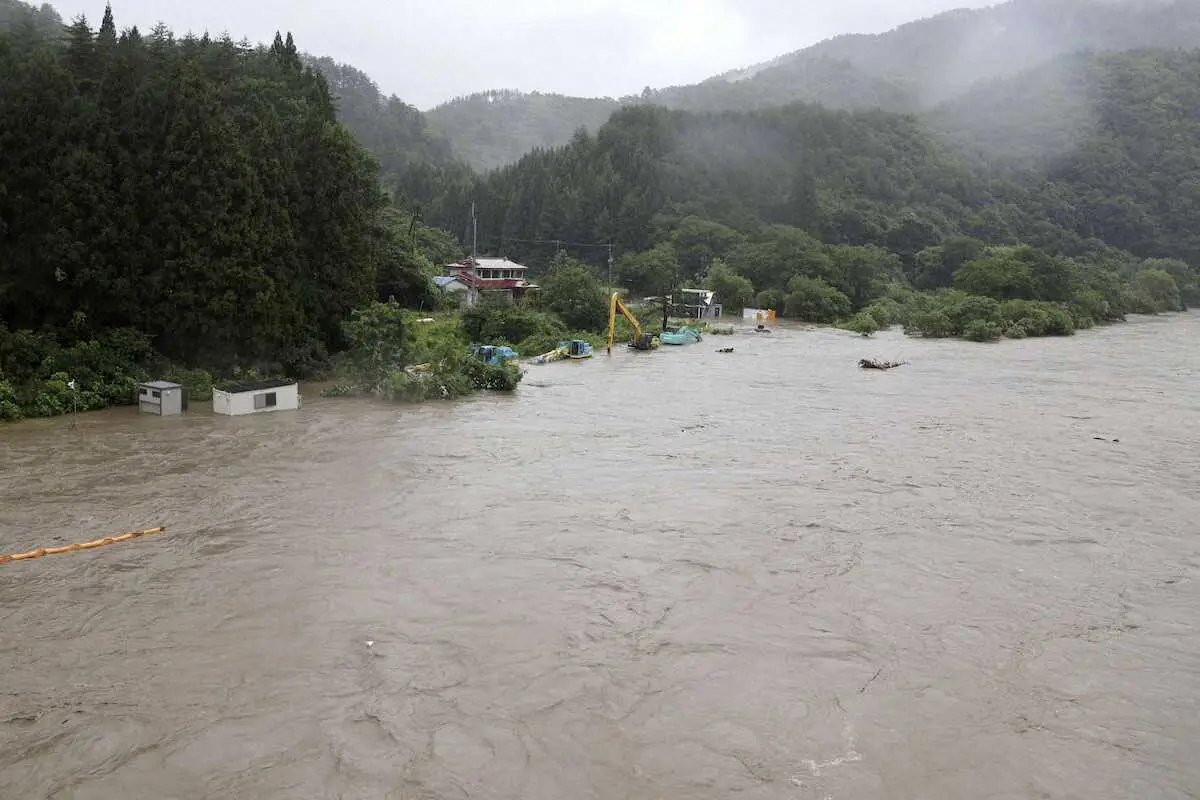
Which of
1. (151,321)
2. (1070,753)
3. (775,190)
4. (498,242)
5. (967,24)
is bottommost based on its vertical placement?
(1070,753)

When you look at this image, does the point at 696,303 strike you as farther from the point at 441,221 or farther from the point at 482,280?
the point at 441,221

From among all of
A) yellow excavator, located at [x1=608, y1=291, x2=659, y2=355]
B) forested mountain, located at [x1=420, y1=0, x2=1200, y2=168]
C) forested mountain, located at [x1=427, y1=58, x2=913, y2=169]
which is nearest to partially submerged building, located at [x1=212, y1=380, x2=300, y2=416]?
yellow excavator, located at [x1=608, y1=291, x2=659, y2=355]

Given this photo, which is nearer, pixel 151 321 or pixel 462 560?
pixel 462 560

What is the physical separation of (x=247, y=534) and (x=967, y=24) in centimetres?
21041

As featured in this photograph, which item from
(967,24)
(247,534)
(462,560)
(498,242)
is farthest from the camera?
(967,24)

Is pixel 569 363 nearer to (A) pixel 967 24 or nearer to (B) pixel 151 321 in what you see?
(B) pixel 151 321

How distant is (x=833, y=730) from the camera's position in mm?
7375

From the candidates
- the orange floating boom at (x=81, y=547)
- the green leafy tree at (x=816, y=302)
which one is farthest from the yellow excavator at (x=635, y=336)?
the orange floating boom at (x=81, y=547)

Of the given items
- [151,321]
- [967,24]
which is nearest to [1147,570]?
[151,321]

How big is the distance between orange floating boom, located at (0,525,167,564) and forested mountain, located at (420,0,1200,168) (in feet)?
446

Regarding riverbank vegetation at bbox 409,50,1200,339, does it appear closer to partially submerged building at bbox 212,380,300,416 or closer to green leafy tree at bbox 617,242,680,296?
green leafy tree at bbox 617,242,680,296

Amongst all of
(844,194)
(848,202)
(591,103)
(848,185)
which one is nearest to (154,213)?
(848,202)

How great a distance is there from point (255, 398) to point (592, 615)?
41.7 feet

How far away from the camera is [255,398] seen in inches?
770
